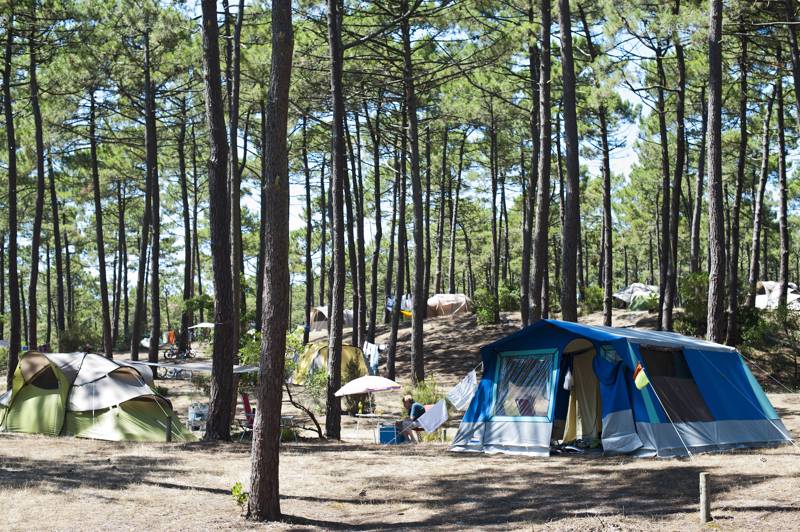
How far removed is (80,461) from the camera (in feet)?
30.7

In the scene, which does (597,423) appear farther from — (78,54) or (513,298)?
(513,298)

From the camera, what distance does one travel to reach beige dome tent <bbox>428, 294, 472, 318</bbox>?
2897 cm

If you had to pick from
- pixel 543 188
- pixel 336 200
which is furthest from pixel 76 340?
pixel 543 188

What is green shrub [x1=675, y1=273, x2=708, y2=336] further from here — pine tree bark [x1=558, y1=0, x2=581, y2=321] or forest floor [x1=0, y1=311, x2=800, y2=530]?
forest floor [x1=0, y1=311, x2=800, y2=530]

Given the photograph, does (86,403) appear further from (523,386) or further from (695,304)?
(695,304)

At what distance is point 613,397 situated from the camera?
32.4 ft

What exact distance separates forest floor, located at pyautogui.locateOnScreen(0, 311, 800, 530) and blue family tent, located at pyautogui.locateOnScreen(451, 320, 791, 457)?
1.47ft

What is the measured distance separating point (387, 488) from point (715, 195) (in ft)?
24.7

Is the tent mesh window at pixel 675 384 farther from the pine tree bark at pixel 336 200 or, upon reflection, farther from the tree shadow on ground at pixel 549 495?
the pine tree bark at pixel 336 200

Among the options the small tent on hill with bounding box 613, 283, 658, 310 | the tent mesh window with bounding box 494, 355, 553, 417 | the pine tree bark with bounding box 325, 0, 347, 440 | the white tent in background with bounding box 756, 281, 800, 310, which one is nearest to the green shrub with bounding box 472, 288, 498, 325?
the small tent on hill with bounding box 613, 283, 658, 310

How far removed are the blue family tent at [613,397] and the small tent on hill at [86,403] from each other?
4.52 metres

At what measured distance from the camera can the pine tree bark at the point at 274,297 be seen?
6703mm

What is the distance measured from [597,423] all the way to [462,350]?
12.0 metres

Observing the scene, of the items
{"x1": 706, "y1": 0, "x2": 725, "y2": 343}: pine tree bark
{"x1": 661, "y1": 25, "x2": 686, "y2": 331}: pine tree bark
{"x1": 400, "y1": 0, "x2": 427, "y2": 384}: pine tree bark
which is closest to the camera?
{"x1": 706, "y1": 0, "x2": 725, "y2": 343}: pine tree bark
